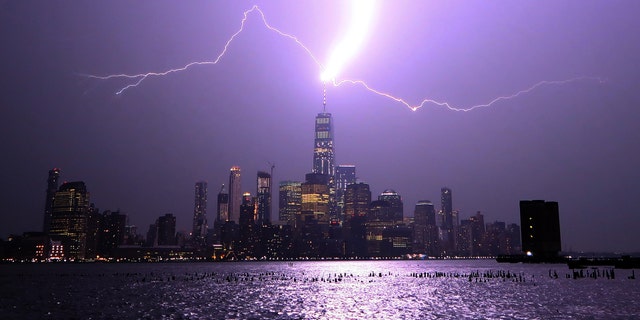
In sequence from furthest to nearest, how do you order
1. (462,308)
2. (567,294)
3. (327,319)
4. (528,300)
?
(567,294), (528,300), (462,308), (327,319)

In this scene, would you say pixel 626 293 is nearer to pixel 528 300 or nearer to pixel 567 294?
pixel 567 294

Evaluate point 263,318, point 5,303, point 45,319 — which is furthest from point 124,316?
point 5,303

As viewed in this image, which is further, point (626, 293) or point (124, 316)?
point (626, 293)

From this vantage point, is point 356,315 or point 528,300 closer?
point 356,315

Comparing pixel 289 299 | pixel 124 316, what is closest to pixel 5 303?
pixel 124 316

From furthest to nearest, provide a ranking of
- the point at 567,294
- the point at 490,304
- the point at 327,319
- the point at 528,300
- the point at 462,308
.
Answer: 1. the point at 567,294
2. the point at 528,300
3. the point at 490,304
4. the point at 462,308
5. the point at 327,319

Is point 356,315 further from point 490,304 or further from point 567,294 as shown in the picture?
point 567,294

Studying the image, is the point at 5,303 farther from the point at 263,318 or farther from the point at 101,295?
the point at 263,318

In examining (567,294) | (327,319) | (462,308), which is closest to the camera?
(327,319)

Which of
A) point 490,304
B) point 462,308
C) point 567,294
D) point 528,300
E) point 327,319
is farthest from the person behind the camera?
point 567,294
